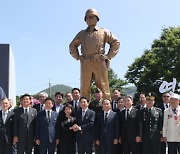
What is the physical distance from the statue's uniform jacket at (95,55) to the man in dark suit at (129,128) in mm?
1272

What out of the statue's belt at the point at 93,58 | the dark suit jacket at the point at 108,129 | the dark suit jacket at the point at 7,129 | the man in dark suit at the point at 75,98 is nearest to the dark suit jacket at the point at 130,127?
the dark suit jacket at the point at 108,129

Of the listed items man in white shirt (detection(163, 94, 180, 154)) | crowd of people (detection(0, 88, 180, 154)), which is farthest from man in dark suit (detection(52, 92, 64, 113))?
man in white shirt (detection(163, 94, 180, 154))

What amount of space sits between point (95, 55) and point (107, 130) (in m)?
2.00

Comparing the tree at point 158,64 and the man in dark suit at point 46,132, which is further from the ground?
the tree at point 158,64

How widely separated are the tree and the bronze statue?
17.4m

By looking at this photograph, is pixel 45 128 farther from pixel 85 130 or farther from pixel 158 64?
pixel 158 64

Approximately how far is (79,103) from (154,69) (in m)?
19.7

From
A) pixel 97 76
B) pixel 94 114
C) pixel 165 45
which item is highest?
pixel 165 45

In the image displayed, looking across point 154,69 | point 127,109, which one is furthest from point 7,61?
point 154,69

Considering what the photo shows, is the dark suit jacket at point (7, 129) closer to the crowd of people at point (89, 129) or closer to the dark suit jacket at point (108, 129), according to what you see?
the crowd of people at point (89, 129)

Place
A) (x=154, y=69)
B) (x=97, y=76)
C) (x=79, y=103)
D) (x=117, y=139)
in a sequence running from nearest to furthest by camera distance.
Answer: (x=117, y=139)
(x=79, y=103)
(x=97, y=76)
(x=154, y=69)

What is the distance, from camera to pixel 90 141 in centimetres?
654

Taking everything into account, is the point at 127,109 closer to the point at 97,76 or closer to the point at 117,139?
the point at 117,139

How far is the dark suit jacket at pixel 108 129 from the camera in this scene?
255 inches
